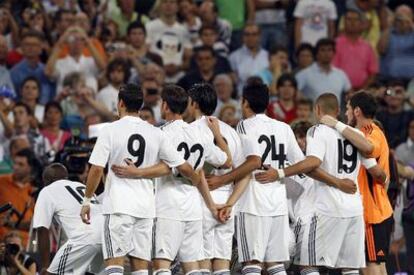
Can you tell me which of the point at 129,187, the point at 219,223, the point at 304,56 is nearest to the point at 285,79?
the point at 304,56

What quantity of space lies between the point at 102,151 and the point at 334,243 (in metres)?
2.47

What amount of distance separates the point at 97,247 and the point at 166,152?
4.01 feet

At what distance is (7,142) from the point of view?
59.9ft

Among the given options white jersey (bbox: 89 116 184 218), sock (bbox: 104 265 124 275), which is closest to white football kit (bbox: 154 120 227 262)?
white jersey (bbox: 89 116 184 218)

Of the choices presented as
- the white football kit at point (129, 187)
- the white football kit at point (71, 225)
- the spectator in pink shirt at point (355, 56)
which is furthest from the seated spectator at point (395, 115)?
the white football kit at point (129, 187)

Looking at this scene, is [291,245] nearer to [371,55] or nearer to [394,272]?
[394,272]

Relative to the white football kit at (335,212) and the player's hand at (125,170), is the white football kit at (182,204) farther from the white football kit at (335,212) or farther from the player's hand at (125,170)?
the white football kit at (335,212)


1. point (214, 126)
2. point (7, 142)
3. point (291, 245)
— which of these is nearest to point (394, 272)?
point (291, 245)

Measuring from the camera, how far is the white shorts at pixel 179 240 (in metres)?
13.1

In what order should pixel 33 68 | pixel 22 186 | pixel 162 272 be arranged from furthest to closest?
pixel 33 68, pixel 22 186, pixel 162 272

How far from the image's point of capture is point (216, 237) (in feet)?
44.3

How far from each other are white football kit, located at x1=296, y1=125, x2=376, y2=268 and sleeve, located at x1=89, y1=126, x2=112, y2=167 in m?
1.98

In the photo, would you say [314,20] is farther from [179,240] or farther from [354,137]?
[179,240]

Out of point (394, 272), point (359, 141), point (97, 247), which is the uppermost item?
point (359, 141)
